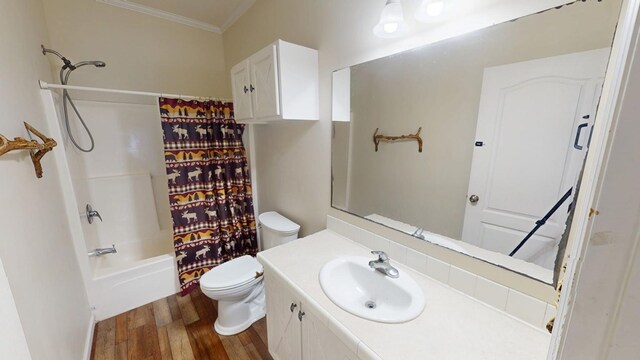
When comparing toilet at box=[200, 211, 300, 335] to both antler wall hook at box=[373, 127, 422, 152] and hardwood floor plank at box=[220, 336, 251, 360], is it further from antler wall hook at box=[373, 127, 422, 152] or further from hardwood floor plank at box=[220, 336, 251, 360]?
antler wall hook at box=[373, 127, 422, 152]

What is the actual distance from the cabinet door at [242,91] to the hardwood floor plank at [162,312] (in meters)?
1.63

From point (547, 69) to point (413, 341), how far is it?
96 cm

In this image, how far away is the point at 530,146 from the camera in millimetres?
818

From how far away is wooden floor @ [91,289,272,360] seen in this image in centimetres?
155

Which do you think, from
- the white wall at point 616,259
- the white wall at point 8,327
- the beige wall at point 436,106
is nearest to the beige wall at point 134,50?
the beige wall at point 436,106

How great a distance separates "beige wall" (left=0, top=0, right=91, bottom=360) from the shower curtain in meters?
0.64

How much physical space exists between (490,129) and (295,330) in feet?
3.94

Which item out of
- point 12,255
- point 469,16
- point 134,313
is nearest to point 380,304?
point 469,16

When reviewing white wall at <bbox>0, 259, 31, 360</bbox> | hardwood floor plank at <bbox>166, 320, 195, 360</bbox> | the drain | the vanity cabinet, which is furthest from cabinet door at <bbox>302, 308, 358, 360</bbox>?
hardwood floor plank at <bbox>166, 320, 195, 360</bbox>

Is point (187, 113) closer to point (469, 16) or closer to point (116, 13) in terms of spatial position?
point (116, 13)

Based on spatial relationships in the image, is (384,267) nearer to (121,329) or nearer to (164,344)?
(164,344)

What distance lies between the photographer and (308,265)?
3.89 ft

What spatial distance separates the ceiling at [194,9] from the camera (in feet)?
6.82

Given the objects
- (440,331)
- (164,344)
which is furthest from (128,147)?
(440,331)
